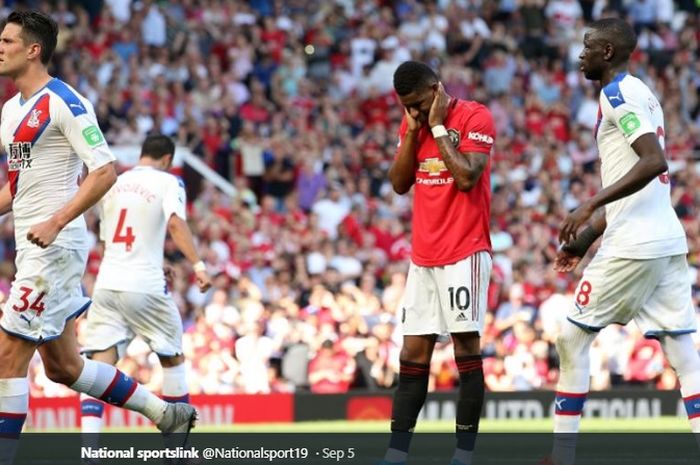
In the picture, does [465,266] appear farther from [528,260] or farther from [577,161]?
[577,161]

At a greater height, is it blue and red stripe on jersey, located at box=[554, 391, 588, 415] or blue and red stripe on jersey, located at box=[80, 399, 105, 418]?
blue and red stripe on jersey, located at box=[554, 391, 588, 415]

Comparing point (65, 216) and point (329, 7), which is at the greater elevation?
point (329, 7)

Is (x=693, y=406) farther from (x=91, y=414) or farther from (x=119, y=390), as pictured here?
(x=91, y=414)

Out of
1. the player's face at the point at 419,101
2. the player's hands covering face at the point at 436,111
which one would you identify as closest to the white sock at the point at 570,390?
the player's hands covering face at the point at 436,111

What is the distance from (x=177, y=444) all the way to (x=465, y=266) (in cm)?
226

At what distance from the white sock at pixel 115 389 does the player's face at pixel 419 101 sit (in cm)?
248

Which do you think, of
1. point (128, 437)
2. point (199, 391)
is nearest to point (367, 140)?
point (199, 391)

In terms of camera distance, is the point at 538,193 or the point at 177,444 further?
the point at 538,193

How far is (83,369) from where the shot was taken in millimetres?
9625

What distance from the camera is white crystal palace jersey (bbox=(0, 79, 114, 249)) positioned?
362 inches

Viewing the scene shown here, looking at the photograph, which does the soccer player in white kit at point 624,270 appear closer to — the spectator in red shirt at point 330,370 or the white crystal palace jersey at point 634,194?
the white crystal palace jersey at point 634,194

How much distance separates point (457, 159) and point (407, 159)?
0.38m

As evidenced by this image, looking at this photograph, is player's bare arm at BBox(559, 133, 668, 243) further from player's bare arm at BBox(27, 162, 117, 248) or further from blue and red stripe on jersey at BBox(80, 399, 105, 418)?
blue and red stripe on jersey at BBox(80, 399, 105, 418)

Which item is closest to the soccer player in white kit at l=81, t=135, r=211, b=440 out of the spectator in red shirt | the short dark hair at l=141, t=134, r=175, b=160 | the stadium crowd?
the short dark hair at l=141, t=134, r=175, b=160
